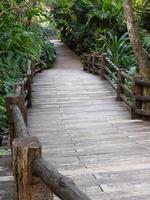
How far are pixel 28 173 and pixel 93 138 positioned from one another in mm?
3615

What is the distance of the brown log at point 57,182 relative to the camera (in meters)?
2.03

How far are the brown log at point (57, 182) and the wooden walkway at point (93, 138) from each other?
128 cm

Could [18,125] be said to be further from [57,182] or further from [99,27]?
[99,27]

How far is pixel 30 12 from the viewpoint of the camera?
13273 mm

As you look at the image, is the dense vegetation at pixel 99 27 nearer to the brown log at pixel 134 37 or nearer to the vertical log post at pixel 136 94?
the brown log at pixel 134 37

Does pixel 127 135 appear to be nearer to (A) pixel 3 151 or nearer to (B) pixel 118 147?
(B) pixel 118 147

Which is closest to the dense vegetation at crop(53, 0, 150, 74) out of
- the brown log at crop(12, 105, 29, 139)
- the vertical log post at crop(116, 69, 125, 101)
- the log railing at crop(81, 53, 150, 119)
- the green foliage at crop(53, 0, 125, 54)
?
the green foliage at crop(53, 0, 125, 54)

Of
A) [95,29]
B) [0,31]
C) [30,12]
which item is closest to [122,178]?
[0,31]

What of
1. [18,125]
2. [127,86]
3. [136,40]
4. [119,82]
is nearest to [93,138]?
[136,40]

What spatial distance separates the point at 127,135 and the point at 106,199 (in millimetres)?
2823

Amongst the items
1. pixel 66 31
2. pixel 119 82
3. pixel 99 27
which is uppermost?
pixel 99 27

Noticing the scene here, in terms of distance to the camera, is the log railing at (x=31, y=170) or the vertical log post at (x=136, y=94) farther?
the vertical log post at (x=136, y=94)

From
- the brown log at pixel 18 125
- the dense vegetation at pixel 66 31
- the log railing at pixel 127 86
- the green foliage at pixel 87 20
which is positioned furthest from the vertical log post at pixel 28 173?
the green foliage at pixel 87 20

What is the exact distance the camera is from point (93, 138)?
613 centimetres
